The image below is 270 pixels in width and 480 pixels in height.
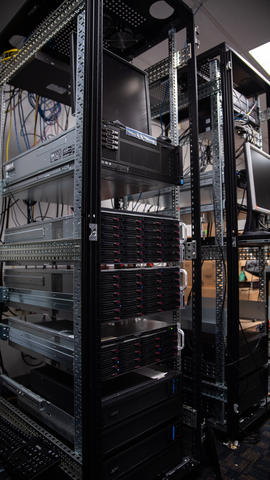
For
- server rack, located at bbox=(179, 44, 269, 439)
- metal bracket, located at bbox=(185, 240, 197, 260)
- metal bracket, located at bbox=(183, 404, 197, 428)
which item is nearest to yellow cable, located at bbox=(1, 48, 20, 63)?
server rack, located at bbox=(179, 44, 269, 439)

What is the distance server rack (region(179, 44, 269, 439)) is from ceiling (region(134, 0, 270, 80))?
0.71m

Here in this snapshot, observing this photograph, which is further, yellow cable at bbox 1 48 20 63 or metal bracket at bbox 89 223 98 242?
yellow cable at bbox 1 48 20 63

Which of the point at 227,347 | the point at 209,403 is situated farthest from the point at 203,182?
the point at 209,403

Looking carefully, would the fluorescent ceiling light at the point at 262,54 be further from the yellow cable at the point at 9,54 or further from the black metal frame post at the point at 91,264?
the black metal frame post at the point at 91,264

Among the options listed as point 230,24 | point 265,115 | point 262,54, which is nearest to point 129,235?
point 265,115

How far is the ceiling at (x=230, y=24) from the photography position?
7.57ft

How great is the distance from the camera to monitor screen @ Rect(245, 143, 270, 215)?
1.76 metres

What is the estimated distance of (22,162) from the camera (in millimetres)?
1489

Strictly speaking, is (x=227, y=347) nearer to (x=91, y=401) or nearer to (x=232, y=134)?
(x=91, y=401)

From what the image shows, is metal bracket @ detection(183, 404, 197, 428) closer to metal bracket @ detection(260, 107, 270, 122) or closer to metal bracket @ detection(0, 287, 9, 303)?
metal bracket @ detection(0, 287, 9, 303)

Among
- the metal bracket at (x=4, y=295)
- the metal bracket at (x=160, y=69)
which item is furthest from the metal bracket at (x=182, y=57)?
the metal bracket at (x=4, y=295)

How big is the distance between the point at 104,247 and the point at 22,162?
0.71 m

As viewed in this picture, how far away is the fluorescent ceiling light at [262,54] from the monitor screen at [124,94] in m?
1.90

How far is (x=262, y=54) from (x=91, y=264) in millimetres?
2976
